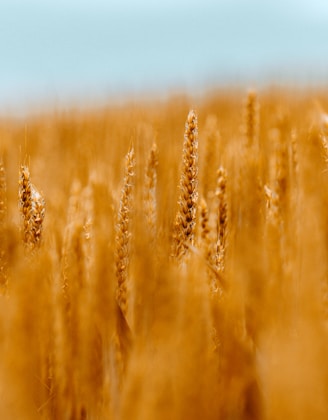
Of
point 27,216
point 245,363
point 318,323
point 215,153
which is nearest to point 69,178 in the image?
point 215,153

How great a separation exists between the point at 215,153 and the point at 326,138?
377 millimetres

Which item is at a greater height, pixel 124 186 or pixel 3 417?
pixel 124 186

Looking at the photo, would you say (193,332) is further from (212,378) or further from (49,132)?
(49,132)

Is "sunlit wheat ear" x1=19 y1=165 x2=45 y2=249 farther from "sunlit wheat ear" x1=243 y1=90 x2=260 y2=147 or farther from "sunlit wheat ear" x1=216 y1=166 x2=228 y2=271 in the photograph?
"sunlit wheat ear" x1=243 y1=90 x2=260 y2=147

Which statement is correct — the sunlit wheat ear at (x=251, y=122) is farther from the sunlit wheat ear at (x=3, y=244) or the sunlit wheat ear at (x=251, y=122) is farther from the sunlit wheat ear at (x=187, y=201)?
the sunlit wheat ear at (x=3, y=244)

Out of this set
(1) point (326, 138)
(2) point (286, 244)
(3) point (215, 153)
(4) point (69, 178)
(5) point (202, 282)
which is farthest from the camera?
(4) point (69, 178)

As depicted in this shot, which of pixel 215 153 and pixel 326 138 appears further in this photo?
pixel 215 153

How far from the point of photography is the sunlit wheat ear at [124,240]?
0.69 meters

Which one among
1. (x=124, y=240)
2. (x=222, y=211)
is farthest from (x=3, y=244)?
(x=222, y=211)

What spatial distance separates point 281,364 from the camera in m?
0.40

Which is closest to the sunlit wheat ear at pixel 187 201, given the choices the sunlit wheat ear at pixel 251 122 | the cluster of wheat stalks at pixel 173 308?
the cluster of wheat stalks at pixel 173 308

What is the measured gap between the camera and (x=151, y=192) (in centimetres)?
92

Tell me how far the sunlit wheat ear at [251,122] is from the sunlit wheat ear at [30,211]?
53 centimetres

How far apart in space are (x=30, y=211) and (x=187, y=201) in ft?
0.64
